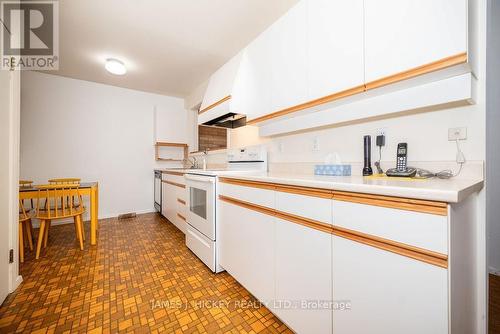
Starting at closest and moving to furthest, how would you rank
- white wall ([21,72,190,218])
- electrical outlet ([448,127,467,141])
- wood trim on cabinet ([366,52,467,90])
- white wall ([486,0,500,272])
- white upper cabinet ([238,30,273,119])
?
wood trim on cabinet ([366,52,467,90])
electrical outlet ([448,127,467,141])
white wall ([486,0,500,272])
white upper cabinet ([238,30,273,119])
white wall ([21,72,190,218])

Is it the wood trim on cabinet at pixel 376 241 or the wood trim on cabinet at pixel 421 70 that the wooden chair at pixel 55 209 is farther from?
the wood trim on cabinet at pixel 421 70

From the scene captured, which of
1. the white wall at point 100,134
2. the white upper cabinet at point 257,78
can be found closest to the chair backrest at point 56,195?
the white wall at point 100,134

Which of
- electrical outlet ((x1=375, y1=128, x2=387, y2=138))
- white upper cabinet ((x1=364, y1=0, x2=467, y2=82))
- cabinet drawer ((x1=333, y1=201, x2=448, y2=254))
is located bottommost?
cabinet drawer ((x1=333, y1=201, x2=448, y2=254))

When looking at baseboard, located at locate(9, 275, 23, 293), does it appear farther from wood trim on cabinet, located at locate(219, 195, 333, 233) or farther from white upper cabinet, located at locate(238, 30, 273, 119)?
white upper cabinet, located at locate(238, 30, 273, 119)

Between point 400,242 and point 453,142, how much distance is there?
2.54 feet

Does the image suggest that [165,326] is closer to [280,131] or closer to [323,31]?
[280,131]

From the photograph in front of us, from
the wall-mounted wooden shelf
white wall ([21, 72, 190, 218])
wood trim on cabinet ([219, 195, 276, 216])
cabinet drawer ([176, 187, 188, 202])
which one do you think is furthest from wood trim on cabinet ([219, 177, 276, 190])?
white wall ([21, 72, 190, 218])

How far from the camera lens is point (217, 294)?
5.07 feet

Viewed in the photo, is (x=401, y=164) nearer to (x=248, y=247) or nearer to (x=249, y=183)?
(x=249, y=183)

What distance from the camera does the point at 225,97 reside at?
2223 mm

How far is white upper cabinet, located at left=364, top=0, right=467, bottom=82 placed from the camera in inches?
35.2

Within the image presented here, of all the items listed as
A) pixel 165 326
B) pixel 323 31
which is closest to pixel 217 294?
pixel 165 326

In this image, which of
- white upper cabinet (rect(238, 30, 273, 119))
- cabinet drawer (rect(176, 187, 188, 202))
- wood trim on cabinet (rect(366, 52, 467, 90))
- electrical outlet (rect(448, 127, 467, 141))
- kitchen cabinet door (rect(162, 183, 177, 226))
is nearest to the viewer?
wood trim on cabinet (rect(366, 52, 467, 90))

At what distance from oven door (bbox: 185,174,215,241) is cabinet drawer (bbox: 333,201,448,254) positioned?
119 cm
